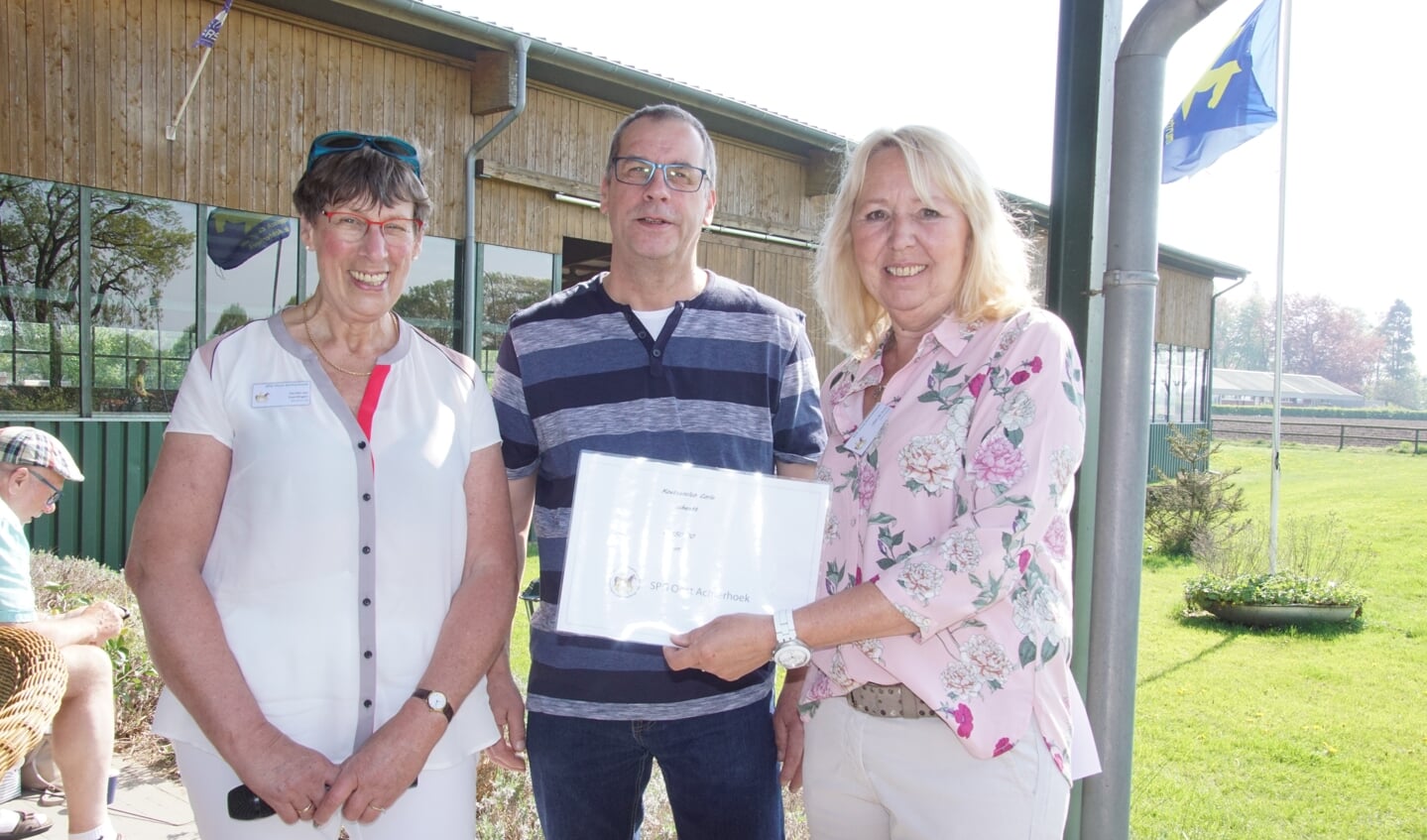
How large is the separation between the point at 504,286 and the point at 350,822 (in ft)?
33.1

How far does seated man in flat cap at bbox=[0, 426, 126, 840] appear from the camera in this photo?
3770 millimetres

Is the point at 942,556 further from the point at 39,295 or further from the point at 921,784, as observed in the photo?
the point at 39,295

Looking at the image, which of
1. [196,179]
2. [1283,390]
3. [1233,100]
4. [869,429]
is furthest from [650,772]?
[1283,390]

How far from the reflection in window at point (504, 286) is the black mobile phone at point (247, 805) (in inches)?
378

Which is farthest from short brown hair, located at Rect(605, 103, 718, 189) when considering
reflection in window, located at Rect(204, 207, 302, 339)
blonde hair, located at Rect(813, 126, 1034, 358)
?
reflection in window, located at Rect(204, 207, 302, 339)

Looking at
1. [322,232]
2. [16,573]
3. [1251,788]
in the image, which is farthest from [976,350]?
[1251,788]

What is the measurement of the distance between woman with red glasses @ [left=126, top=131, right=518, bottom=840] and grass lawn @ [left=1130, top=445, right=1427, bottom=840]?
435cm

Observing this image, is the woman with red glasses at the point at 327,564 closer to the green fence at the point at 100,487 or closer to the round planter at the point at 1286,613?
the green fence at the point at 100,487

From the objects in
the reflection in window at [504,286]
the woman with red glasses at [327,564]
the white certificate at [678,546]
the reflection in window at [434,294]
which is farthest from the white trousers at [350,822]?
the reflection in window at [504,286]

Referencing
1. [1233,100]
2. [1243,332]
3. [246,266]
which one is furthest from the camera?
[1243,332]

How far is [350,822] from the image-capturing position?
206cm

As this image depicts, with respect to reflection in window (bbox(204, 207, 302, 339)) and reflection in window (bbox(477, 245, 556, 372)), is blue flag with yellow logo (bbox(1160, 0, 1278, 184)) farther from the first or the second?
reflection in window (bbox(204, 207, 302, 339))

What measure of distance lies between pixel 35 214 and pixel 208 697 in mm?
8301

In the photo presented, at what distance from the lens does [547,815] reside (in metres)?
2.48
